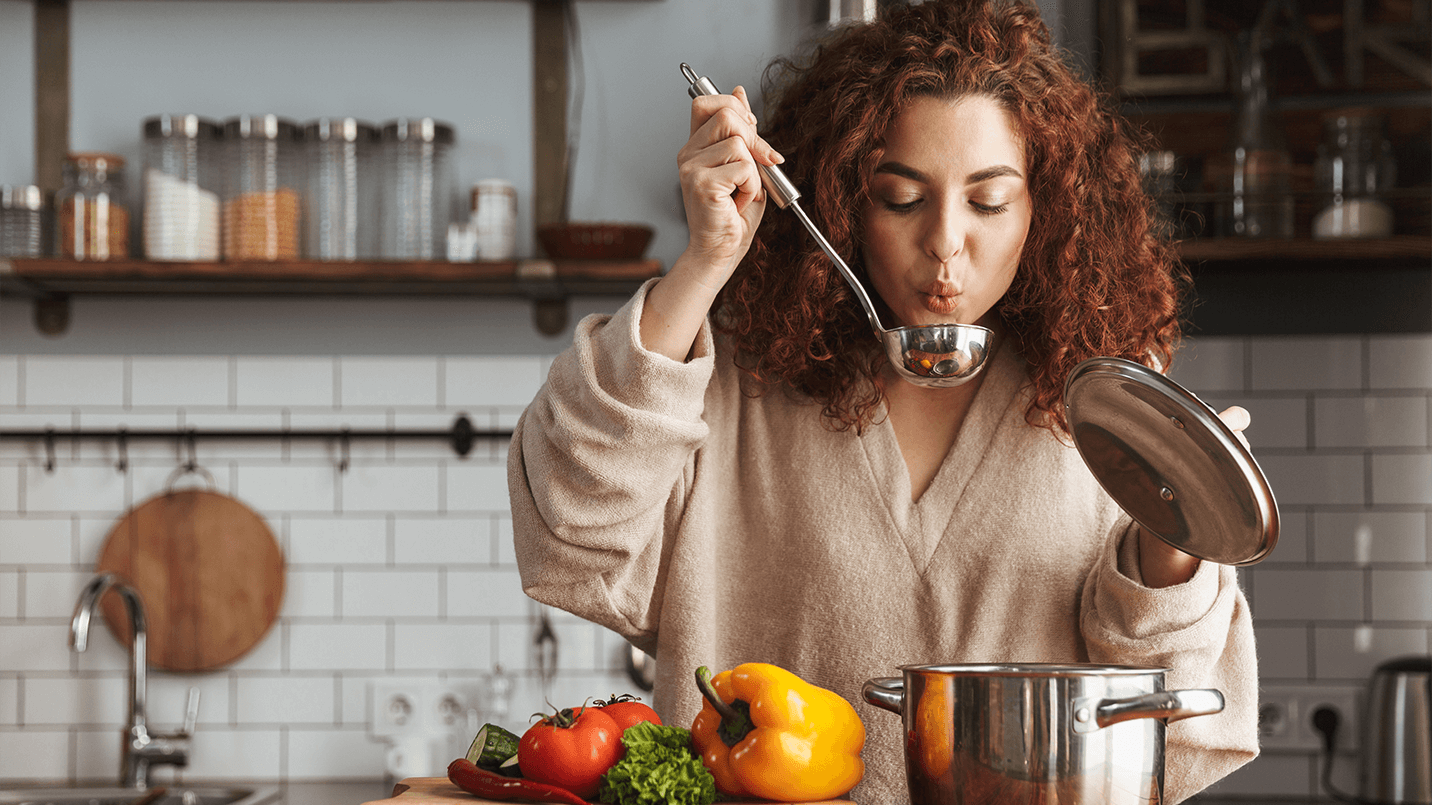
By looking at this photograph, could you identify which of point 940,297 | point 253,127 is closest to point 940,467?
point 940,297

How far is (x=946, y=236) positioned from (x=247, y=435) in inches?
72.7

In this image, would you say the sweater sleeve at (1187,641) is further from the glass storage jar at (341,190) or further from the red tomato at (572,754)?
the glass storage jar at (341,190)

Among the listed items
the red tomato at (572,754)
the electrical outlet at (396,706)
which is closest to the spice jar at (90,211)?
the electrical outlet at (396,706)

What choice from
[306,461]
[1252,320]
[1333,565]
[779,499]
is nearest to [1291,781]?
[1333,565]

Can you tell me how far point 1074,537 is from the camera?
1.12 meters

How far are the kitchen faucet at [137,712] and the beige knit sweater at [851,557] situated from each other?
57.8 inches

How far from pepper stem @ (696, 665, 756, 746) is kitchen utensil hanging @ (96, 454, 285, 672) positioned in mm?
1767

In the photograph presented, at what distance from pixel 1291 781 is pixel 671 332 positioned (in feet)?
6.26

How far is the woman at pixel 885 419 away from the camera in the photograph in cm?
96

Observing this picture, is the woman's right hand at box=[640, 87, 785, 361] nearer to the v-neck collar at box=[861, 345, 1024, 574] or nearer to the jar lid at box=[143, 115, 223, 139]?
the v-neck collar at box=[861, 345, 1024, 574]

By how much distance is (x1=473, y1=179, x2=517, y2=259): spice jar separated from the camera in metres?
2.36

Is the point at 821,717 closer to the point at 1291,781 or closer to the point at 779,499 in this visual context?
the point at 779,499

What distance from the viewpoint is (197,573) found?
2.39 m

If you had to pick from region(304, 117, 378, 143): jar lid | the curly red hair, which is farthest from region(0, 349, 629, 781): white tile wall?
the curly red hair
